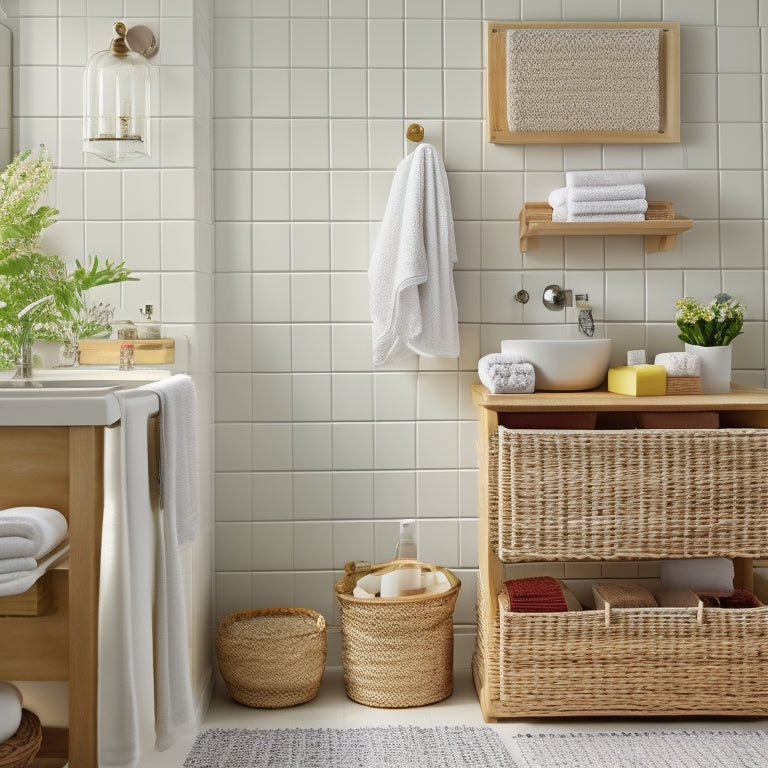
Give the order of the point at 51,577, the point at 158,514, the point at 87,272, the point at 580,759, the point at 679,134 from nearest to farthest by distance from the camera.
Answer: the point at 51,577 < the point at 158,514 < the point at 580,759 < the point at 87,272 < the point at 679,134

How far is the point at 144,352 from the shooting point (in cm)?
219

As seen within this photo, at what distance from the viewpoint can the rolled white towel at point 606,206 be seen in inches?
97.8

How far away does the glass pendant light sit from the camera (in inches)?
92.0

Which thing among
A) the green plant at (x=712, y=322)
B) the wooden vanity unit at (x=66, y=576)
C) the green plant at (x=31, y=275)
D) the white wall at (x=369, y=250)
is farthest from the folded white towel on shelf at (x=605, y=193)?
the wooden vanity unit at (x=66, y=576)

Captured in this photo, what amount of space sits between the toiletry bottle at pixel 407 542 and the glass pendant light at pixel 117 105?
1256 millimetres

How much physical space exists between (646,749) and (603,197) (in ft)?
4.85

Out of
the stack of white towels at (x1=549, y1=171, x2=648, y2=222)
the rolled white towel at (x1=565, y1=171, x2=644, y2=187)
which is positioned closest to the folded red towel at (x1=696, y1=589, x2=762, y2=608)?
the stack of white towels at (x1=549, y1=171, x2=648, y2=222)

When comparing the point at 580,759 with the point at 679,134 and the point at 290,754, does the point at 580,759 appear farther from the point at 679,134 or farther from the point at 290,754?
the point at 679,134

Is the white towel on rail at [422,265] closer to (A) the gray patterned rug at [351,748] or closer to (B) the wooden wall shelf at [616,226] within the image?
(B) the wooden wall shelf at [616,226]

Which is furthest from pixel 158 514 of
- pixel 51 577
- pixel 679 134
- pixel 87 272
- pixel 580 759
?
pixel 679 134

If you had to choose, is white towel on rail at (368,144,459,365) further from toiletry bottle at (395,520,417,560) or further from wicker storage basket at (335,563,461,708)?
wicker storage basket at (335,563,461,708)

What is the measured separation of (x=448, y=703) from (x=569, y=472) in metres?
0.78

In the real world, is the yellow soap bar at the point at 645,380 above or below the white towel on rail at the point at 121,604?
above

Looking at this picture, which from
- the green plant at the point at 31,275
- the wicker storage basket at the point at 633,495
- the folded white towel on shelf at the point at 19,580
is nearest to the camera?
the folded white towel on shelf at the point at 19,580
